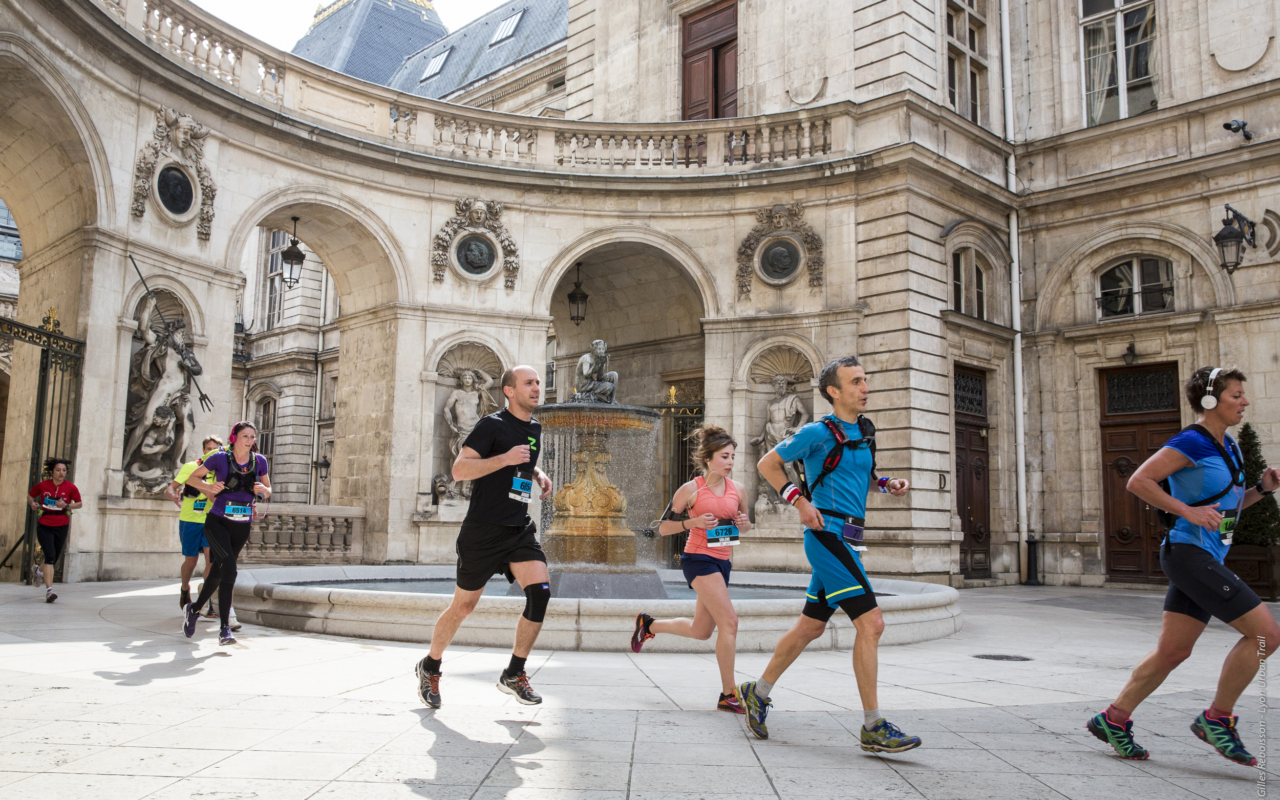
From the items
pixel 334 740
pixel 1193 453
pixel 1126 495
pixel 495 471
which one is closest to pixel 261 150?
pixel 495 471

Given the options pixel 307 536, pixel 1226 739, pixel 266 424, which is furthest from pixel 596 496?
pixel 266 424

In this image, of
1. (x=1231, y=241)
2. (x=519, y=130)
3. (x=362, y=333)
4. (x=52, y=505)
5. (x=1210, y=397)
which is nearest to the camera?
(x=1210, y=397)

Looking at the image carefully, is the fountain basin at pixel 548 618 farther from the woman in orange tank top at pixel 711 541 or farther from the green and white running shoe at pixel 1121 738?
Result: the green and white running shoe at pixel 1121 738

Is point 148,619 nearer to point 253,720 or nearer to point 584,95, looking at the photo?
point 253,720

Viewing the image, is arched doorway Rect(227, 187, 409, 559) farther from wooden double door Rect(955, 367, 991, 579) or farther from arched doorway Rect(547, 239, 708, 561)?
wooden double door Rect(955, 367, 991, 579)

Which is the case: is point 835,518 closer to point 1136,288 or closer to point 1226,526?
point 1226,526

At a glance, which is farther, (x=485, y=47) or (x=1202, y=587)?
(x=485, y=47)

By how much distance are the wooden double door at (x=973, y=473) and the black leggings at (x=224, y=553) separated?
44.4ft

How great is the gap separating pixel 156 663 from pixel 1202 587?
630cm

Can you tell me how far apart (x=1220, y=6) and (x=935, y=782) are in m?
18.3

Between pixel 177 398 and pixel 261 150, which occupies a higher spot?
pixel 261 150

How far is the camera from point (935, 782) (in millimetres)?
3941

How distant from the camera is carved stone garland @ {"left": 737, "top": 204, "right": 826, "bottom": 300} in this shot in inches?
703

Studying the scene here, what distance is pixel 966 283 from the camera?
18.6 metres
